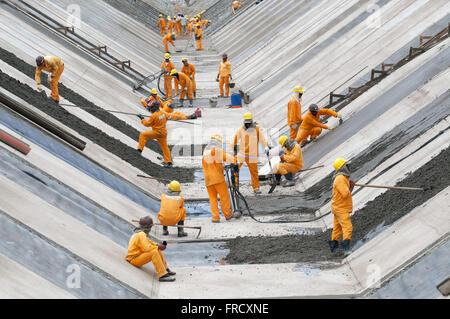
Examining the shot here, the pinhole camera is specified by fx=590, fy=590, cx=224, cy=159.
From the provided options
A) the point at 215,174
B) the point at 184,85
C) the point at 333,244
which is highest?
the point at 184,85

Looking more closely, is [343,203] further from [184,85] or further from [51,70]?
[184,85]

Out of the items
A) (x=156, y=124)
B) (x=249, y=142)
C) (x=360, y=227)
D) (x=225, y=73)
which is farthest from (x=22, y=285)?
(x=225, y=73)

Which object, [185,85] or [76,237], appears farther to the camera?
[185,85]

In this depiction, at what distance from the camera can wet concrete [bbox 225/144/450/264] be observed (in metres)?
9.05

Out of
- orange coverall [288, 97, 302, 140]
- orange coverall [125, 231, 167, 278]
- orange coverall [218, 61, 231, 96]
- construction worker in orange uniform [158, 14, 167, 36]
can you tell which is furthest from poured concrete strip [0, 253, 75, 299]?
construction worker in orange uniform [158, 14, 167, 36]

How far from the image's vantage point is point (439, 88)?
39.8 feet

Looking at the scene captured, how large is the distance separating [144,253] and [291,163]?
4.71m

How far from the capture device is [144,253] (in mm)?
8320

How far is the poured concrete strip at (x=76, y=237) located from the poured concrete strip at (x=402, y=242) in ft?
9.56

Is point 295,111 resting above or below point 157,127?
above
